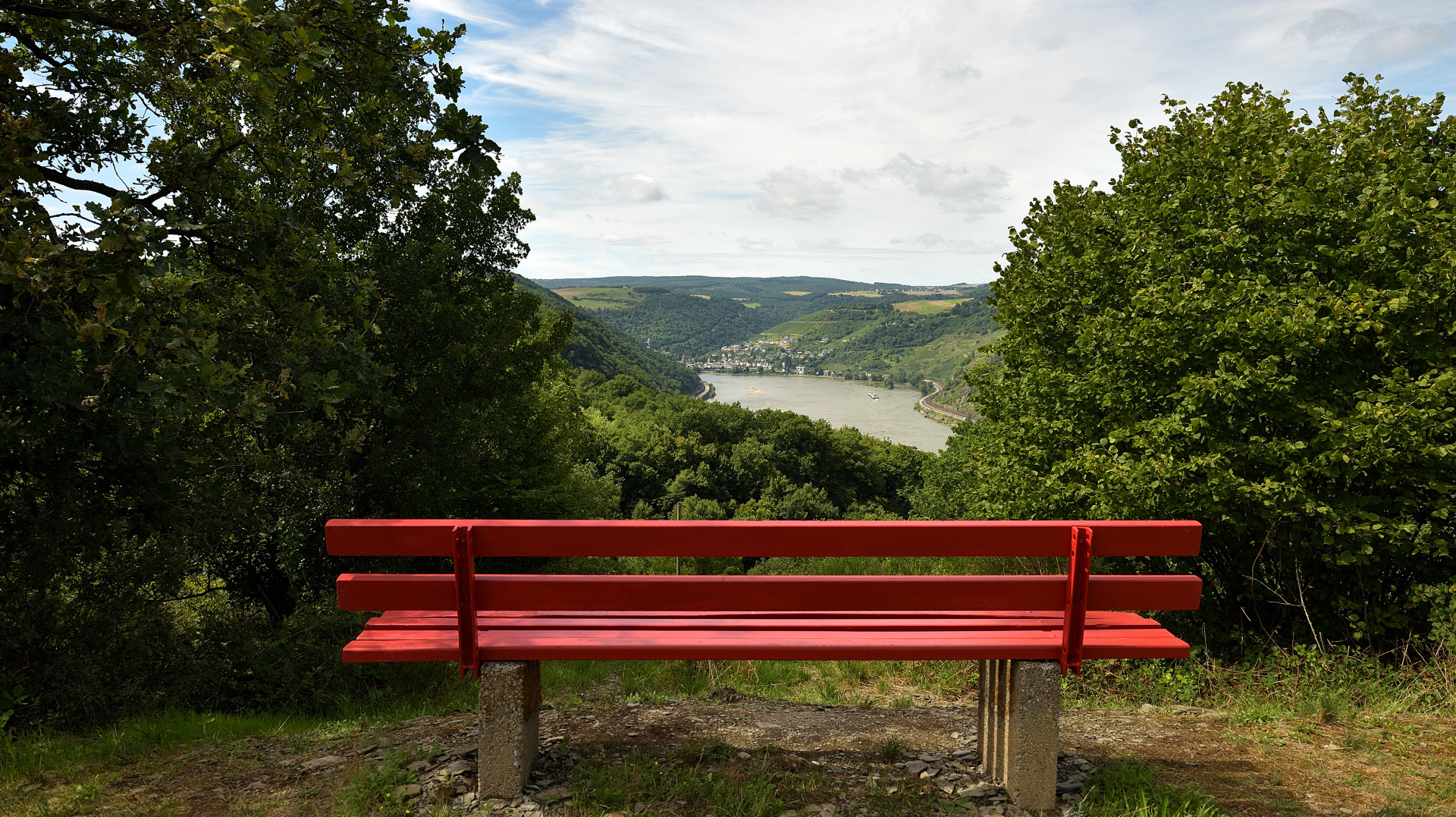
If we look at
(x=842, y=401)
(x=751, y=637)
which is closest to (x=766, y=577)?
(x=751, y=637)

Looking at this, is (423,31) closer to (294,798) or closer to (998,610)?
(294,798)

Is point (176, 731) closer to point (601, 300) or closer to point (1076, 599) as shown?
point (1076, 599)

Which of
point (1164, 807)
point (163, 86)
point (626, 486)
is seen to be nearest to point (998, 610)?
point (1164, 807)

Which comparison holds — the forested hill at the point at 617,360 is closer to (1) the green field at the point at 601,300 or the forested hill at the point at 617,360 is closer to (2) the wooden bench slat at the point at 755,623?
(1) the green field at the point at 601,300

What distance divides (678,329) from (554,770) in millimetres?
186523

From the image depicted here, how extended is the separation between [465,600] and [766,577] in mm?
1047

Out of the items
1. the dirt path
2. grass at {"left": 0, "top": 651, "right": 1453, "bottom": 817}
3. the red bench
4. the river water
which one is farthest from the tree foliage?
the red bench

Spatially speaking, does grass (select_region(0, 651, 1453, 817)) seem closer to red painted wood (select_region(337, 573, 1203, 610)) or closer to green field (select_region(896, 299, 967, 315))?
red painted wood (select_region(337, 573, 1203, 610))

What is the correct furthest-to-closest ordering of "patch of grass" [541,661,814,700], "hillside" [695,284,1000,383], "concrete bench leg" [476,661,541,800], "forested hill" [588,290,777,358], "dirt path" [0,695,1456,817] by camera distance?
"forested hill" [588,290,777,358]
"hillside" [695,284,1000,383]
"patch of grass" [541,661,814,700]
"dirt path" [0,695,1456,817]
"concrete bench leg" [476,661,541,800]

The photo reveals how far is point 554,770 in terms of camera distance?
314cm

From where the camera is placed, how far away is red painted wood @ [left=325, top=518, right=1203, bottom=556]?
2596 millimetres

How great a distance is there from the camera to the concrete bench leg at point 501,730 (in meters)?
2.87

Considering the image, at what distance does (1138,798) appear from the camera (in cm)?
301

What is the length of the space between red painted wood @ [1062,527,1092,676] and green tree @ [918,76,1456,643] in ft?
11.3
